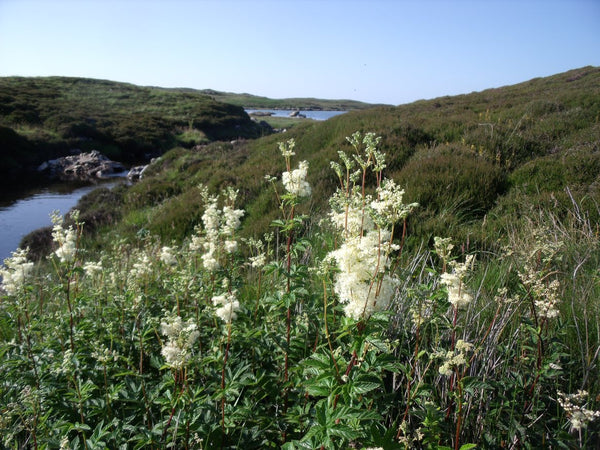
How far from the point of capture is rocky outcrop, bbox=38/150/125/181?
23.3m

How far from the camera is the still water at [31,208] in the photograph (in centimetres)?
1254

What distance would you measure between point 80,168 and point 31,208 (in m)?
9.24

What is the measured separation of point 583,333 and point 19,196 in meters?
22.6

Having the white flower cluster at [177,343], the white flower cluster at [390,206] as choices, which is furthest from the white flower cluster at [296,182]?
the white flower cluster at [177,343]

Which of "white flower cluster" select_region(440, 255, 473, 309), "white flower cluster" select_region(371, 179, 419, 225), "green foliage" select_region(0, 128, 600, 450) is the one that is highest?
"white flower cluster" select_region(371, 179, 419, 225)

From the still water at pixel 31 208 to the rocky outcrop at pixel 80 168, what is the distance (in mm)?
2679

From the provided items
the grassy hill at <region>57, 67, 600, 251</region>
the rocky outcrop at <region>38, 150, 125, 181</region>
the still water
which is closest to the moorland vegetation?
the grassy hill at <region>57, 67, 600, 251</region>

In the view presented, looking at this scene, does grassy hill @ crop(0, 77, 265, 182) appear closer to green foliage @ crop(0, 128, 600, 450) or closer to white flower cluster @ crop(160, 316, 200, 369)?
green foliage @ crop(0, 128, 600, 450)

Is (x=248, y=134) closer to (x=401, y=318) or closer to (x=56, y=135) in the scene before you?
(x=56, y=135)

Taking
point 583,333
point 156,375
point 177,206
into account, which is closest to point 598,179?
point 583,333

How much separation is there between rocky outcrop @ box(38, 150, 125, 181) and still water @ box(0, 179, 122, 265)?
2679mm

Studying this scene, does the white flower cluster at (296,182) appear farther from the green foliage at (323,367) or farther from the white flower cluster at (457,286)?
the white flower cluster at (457,286)

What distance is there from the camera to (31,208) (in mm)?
16031

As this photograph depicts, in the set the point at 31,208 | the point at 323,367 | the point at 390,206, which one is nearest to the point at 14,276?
the point at 323,367
